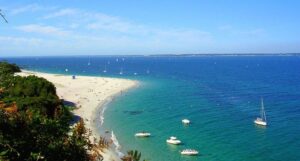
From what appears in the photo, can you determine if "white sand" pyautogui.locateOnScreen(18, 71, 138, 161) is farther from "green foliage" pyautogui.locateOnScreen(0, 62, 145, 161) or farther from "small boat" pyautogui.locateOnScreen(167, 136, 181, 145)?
"green foliage" pyautogui.locateOnScreen(0, 62, 145, 161)

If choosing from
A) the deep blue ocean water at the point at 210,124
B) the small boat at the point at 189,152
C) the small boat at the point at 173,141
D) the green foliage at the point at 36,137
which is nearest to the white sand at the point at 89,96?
the deep blue ocean water at the point at 210,124

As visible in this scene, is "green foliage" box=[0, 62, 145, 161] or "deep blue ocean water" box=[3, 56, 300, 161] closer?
"green foliage" box=[0, 62, 145, 161]

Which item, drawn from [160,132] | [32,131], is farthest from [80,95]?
[32,131]

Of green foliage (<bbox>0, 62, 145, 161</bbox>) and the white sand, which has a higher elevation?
green foliage (<bbox>0, 62, 145, 161</bbox>)

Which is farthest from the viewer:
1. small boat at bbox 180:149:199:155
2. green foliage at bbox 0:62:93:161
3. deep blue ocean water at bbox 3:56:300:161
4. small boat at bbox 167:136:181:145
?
small boat at bbox 167:136:181:145

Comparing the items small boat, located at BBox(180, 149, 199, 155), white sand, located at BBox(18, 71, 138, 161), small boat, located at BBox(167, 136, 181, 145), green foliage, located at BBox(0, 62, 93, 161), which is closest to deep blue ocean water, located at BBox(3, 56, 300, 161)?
small boat, located at BBox(180, 149, 199, 155)

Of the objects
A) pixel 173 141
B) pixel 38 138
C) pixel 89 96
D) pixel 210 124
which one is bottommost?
pixel 210 124

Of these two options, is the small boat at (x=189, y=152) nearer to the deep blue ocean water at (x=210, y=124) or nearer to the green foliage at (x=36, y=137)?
the deep blue ocean water at (x=210, y=124)

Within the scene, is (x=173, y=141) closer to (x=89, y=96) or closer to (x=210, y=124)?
(x=210, y=124)

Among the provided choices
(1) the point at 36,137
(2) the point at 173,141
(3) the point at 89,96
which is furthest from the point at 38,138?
(3) the point at 89,96

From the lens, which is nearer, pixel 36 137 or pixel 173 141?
pixel 36 137

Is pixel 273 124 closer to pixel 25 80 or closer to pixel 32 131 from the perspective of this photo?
pixel 25 80
